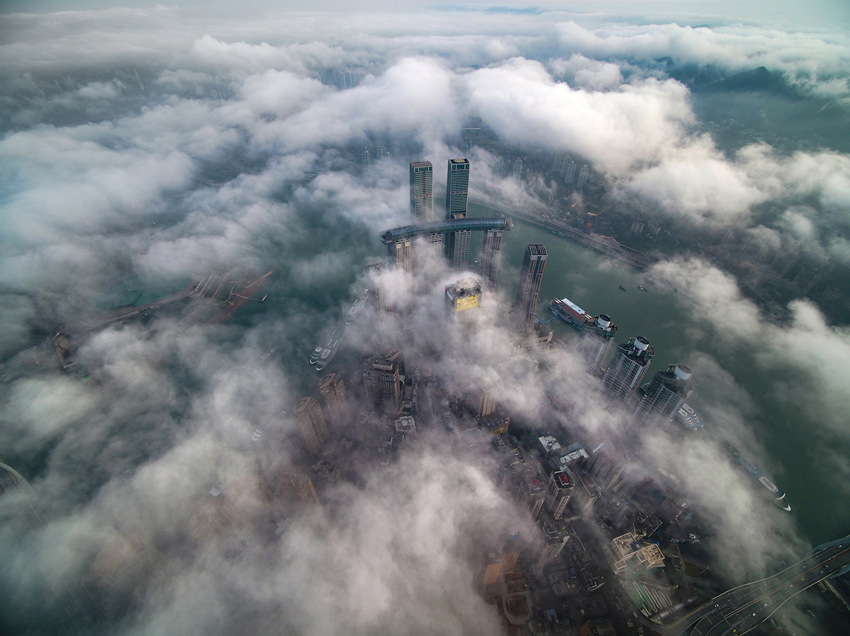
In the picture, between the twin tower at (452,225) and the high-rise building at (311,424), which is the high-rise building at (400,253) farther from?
the high-rise building at (311,424)

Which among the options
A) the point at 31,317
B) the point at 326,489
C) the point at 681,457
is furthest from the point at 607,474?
the point at 31,317

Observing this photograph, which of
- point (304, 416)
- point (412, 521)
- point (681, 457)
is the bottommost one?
point (412, 521)

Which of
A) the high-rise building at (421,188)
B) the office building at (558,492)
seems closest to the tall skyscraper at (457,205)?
the high-rise building at (421,188)

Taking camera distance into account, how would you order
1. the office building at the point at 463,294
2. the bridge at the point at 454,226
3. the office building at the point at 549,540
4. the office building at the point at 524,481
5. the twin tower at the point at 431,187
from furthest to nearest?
the twin tower at the point at 431,187 → the bridge at the point at 454,226 → the office building at the point at 463,294 → the office building at the point at 524,481 → the office building at the point at 549,540

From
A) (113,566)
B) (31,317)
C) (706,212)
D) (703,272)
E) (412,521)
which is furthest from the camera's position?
(706,212)

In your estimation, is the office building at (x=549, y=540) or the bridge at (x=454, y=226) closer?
the office building at (x=549, y=540)

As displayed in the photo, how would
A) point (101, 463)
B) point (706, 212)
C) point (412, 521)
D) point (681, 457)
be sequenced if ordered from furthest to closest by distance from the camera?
point (706, 212), point (681, 457), point (412, 521), point (101, 463)

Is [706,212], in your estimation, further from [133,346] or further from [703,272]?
[133,346]
